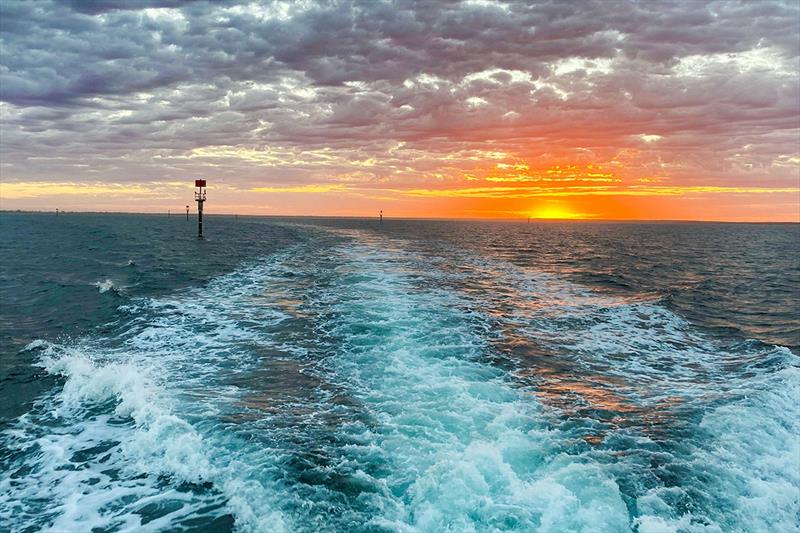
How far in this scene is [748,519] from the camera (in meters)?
7.10

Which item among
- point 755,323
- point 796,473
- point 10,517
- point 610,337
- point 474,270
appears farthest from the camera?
point 474,270

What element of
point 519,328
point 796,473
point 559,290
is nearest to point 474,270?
point 559,290

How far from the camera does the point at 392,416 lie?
10125 mm

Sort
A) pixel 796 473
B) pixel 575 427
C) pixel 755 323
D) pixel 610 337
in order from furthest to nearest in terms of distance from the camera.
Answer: pixel 755 323 → pixel 610 337 → pixel 575 427 → pixel 796 473

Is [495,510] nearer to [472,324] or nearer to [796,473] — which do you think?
[796,473]

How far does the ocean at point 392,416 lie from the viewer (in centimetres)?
718

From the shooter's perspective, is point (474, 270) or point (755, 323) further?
point (474, 270)

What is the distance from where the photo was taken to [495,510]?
7016 millimetres

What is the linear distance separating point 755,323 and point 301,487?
21.1 metres

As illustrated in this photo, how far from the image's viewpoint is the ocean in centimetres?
718

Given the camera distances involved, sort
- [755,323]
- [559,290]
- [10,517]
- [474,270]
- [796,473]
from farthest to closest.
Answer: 1. [474,270]
2. [559,290]
3. [755,323]
4. [796,473]
5. [10,517]

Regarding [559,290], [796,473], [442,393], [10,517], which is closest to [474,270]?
[559,290]

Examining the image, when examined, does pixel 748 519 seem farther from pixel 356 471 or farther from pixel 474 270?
pixel 474 270

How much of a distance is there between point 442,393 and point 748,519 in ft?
19.4
